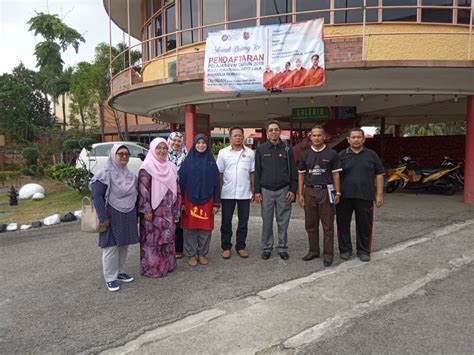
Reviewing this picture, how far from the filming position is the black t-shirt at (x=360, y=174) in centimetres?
465

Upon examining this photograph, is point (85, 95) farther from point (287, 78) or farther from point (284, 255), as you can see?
point (284, 255)

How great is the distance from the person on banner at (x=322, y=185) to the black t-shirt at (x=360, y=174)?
11 cm

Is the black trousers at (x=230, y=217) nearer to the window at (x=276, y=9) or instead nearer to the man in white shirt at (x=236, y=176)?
the man in white shirt at (x=236, y=176)

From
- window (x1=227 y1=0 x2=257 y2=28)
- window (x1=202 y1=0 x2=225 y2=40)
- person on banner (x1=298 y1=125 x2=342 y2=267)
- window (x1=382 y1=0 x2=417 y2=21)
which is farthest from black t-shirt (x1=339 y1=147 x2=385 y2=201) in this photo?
window (x1=202 y1=0 x2=225 y2=40)

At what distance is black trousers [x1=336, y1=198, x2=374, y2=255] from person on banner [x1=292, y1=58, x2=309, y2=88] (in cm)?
364

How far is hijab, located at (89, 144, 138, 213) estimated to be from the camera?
13.0ft

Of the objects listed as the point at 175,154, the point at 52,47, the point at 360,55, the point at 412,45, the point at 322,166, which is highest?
the point at 52,47

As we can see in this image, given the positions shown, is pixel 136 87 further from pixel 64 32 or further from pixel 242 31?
pixel 64 32

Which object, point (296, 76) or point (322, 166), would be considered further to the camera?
point (296, 76)

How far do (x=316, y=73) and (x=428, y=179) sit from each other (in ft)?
16.3

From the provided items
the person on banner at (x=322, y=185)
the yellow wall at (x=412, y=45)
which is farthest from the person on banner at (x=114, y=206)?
the yellow wall at (x=412, y=45)

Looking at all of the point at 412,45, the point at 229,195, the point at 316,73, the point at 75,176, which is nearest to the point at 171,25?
the point at 75,176

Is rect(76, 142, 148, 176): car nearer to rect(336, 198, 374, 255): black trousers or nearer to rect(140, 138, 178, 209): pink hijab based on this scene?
rect(140, 138, 178, 209): pink hijab

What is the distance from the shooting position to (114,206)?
4.03m
